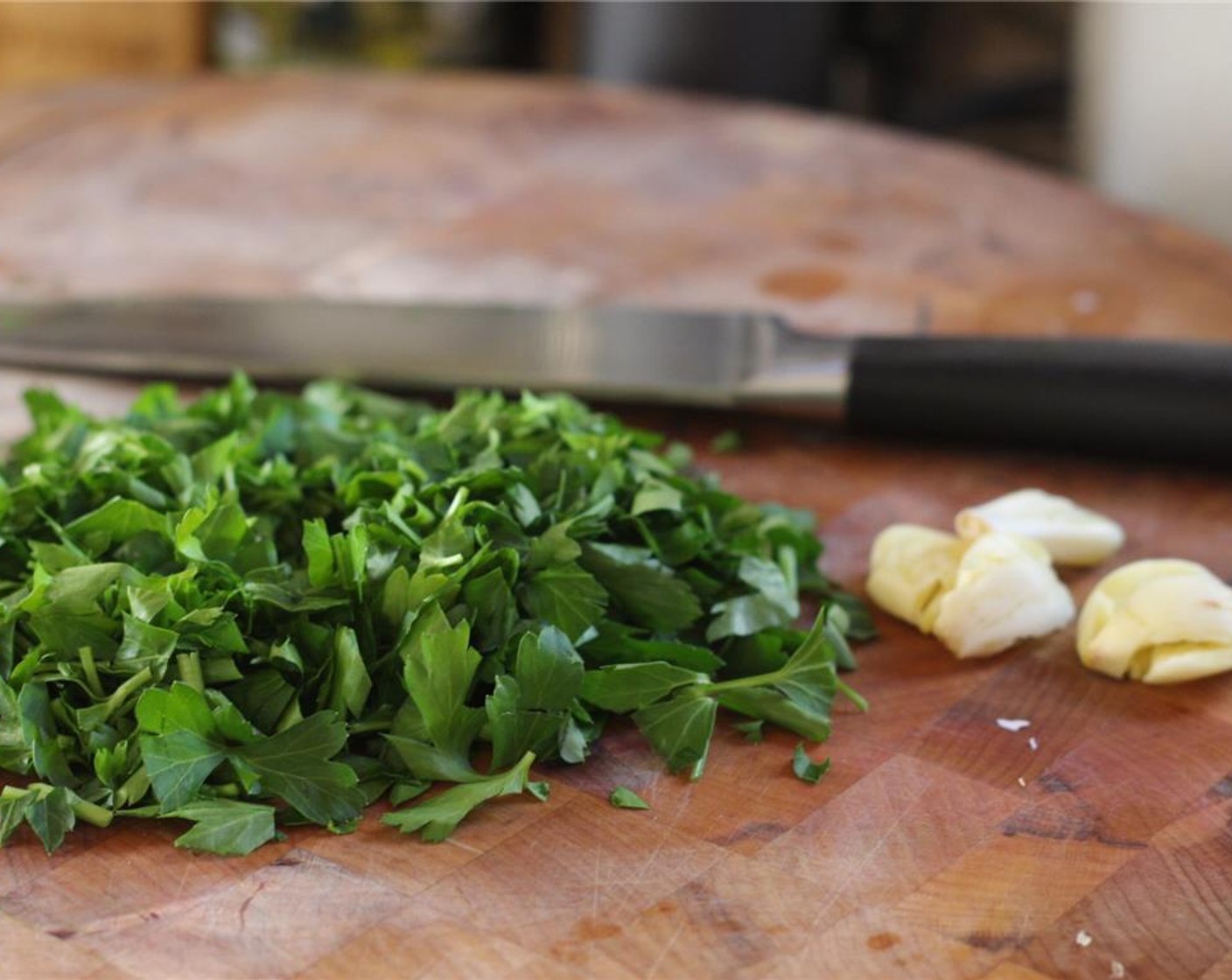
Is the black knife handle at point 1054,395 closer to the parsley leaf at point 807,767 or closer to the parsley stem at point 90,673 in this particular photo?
the parsley leaf at point 807,767

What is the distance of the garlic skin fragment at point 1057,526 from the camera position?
1265mm

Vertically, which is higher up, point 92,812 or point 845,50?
point 845,50

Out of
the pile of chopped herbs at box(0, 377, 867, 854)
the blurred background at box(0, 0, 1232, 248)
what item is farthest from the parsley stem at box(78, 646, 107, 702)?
the blurred background at box(0, 0, 1232, 248)

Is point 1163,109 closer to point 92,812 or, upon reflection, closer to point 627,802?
point 627,802

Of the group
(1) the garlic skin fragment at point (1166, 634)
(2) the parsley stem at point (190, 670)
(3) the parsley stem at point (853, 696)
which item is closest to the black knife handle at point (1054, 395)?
(1) the garlic skin fragment at point (1166, 634)

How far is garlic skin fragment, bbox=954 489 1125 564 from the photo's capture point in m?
1.26

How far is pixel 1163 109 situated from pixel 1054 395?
118 centimetres

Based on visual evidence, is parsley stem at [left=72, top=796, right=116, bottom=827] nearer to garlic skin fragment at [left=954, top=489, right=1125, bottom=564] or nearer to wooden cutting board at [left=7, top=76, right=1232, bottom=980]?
wooden cutting board at [left=7, top=76, right=1232, bottom=980]

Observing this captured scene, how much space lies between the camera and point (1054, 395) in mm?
1439

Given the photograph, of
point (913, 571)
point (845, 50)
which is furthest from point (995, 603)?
point (845, 50)

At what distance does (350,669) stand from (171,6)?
116 inches

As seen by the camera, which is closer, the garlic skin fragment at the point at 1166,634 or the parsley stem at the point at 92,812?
the parsley stem at the point at 92,812

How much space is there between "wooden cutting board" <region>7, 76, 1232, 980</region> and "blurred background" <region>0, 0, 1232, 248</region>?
1.55 ft

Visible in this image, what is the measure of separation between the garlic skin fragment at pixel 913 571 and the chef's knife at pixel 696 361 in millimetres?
246
